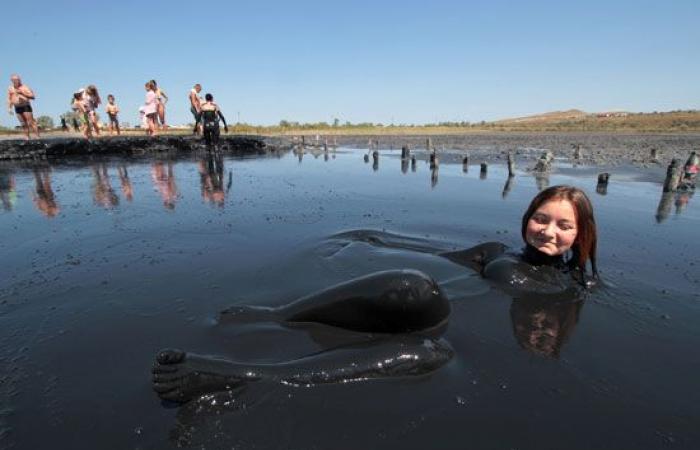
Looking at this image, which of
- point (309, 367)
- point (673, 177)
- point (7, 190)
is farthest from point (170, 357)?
point (673, 177)

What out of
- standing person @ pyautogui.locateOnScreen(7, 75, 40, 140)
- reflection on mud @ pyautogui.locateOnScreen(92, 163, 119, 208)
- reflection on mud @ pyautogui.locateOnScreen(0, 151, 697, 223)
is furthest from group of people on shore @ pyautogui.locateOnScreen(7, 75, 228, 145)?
reflection on mud @ pyautogui.locateOnScreen(92, 163, 119, 208)

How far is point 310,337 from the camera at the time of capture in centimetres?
289

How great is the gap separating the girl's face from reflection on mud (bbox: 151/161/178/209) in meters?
6.27

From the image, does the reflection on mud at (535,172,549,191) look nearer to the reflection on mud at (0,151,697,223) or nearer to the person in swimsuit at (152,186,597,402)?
the reflection on mud at (0,151,697,223)

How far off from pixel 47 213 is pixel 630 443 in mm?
8187

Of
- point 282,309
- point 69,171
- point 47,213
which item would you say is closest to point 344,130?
point 69,171

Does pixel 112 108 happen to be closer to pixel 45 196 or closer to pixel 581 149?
pixel 45 196

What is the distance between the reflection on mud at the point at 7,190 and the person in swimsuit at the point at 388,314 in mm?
7035

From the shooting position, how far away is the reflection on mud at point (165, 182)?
8086 mm

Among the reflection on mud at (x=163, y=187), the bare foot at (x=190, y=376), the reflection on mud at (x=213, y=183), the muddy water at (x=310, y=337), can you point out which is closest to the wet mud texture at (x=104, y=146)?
the reflection on mud at (x=163, y=187)

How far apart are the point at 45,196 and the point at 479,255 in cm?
873

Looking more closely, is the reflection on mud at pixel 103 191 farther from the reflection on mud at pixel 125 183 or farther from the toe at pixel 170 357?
the toe at pixel 170 357

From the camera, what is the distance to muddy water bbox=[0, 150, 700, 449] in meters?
2.01

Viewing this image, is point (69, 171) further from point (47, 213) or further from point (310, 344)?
point (310, 344)
